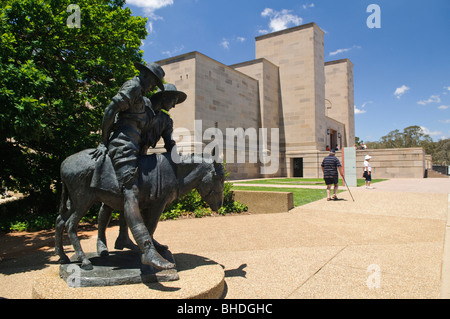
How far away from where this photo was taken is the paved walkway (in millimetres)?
3727

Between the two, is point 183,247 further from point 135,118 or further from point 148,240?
point 135,118

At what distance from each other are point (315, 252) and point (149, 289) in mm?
3330

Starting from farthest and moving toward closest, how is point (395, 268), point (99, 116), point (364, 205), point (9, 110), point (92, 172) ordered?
point (364, 205) < point (99, 116) < point (9, 110) < point (395, 268) < point (92, 172)

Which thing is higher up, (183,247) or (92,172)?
(92,172)

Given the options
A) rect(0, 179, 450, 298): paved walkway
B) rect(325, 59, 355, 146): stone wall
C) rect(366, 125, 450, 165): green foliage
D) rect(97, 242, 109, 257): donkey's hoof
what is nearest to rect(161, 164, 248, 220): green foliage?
rect(0, 179, 450, 298): paved walkway

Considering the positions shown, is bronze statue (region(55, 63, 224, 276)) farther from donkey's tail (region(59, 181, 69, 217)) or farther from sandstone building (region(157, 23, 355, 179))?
sandstone building (region(157, 23, 355, 179))

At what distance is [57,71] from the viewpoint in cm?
773

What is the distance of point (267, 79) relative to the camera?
28.2 m

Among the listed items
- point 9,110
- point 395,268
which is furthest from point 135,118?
point 395,268

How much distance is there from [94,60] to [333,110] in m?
36.4

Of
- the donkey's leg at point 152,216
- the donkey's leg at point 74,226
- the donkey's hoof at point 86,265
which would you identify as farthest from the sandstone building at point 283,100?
the donkey's hoof at point 86,265

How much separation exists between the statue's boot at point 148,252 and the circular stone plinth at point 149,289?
0.27m

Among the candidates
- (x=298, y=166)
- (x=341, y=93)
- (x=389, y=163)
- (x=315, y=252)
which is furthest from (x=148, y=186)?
(x=341, y=93)

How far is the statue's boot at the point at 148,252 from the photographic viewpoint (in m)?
3.05
